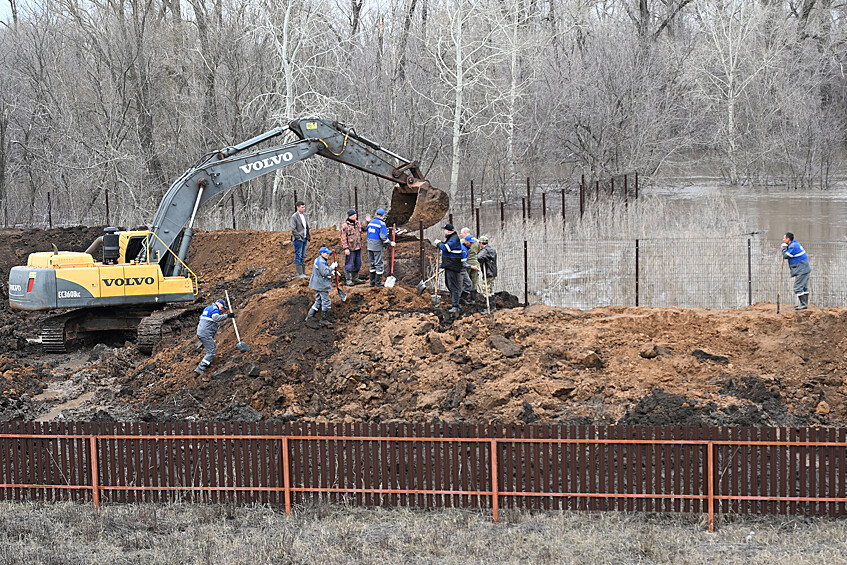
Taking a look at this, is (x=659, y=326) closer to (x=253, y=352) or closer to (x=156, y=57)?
(x=253, y=352)

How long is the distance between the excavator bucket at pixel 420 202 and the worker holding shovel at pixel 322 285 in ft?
15.0

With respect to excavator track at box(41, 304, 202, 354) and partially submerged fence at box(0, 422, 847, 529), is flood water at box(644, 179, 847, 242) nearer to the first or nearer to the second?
partially submerged fence at box(0, 422, 847, 529)

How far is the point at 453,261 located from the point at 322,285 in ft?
8.23

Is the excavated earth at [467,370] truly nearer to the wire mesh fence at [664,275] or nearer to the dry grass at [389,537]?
the wire mesh fence at [664,275]

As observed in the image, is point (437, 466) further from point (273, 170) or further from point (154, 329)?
point (273, 170)

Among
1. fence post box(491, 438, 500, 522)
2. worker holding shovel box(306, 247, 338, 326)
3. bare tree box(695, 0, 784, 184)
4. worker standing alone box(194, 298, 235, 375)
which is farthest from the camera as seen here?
bare tree box(695, 0, 784, 184)

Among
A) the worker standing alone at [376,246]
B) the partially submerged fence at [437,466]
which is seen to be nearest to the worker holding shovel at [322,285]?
the worker standing alone at [376,246]

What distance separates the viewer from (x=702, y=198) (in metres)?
36.6

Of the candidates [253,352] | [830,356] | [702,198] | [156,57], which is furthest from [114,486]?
[702,198]

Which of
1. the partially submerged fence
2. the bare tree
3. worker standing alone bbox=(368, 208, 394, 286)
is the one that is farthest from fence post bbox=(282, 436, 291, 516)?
the bare tree

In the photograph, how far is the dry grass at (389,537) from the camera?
8695mm

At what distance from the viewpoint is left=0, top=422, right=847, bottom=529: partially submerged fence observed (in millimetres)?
9531

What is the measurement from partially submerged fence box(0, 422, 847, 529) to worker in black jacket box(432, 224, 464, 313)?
6576 mm

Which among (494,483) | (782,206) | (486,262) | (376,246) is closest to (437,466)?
(494,483)
